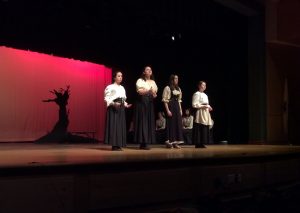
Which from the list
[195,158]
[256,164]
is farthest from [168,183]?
[256,164]

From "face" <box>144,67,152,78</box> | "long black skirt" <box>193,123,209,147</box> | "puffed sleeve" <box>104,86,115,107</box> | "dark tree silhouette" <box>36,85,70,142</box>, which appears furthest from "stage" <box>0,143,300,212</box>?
"dark tree silhouette" <box>36,85,70,142</box>

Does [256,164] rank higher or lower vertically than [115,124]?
lower

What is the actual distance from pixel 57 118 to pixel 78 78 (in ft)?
4.30

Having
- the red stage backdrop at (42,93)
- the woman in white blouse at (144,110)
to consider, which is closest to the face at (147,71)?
the woman in white blouse at (144,110)

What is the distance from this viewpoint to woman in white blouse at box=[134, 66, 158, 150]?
608cm

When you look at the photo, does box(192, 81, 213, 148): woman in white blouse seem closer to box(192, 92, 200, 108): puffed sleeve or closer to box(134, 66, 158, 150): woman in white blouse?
box(192, 92, 200, 108): puffed sleeve

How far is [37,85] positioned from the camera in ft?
36.7

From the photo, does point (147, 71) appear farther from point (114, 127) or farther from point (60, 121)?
point (60, 121)

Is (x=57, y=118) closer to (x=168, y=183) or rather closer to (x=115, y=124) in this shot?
(x=115, y=124)

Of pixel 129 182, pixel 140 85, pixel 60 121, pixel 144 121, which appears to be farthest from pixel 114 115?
pixel 60 121

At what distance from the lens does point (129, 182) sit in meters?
3.48

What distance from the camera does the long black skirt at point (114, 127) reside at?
5.73 meters

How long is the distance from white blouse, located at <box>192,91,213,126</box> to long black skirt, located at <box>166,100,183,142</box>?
0.54 meters

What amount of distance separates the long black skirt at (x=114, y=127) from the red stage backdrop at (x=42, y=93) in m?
5.51
